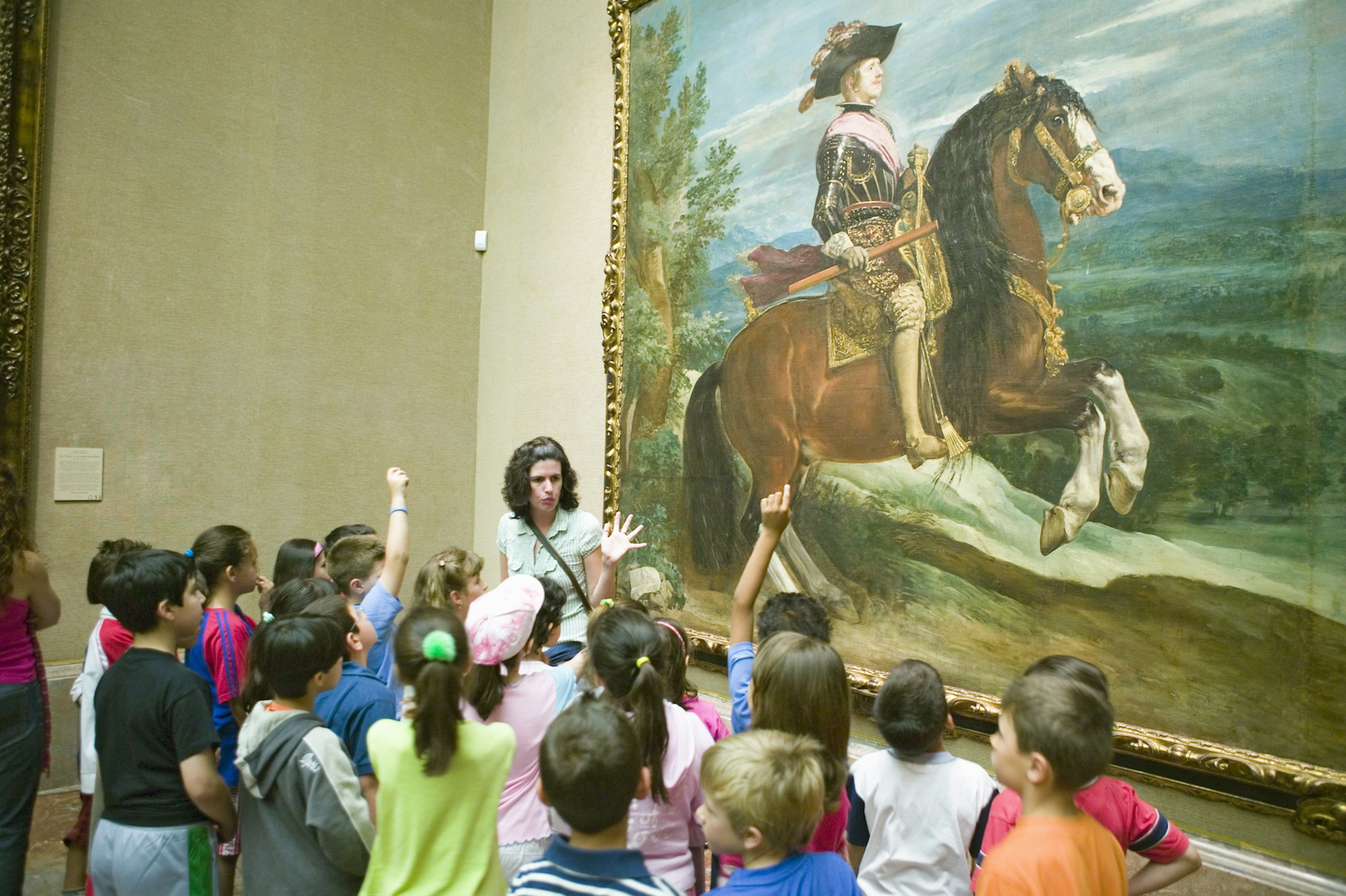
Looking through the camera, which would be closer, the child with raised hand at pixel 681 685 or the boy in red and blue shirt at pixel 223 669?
the child with raised hand at pixel 681 685

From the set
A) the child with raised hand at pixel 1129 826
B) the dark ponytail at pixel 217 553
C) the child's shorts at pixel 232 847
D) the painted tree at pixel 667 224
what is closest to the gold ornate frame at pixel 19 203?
the dark ponytail at pixel 217 553

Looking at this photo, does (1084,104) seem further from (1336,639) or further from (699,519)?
(699,519)

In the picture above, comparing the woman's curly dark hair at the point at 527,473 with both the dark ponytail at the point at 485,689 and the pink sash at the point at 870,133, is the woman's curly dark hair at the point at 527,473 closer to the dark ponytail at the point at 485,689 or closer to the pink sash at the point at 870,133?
the dark ponytail at the point at 485,689

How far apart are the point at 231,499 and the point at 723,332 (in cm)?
370

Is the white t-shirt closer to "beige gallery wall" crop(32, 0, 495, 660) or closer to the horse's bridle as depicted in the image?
the horse's bridle

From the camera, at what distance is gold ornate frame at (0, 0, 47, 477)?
18.3 feet

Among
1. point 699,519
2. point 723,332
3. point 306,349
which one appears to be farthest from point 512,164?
point 699,519

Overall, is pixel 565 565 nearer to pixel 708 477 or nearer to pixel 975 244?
pixel 708 477

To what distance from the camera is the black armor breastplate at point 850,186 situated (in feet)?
14.7

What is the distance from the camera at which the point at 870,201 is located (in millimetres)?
4539

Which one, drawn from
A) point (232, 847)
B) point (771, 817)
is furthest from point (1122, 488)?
point (232, 847)

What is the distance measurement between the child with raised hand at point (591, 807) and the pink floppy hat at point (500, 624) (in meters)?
0.64

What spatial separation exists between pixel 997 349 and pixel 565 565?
2232 millimetres

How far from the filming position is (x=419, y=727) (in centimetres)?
224
